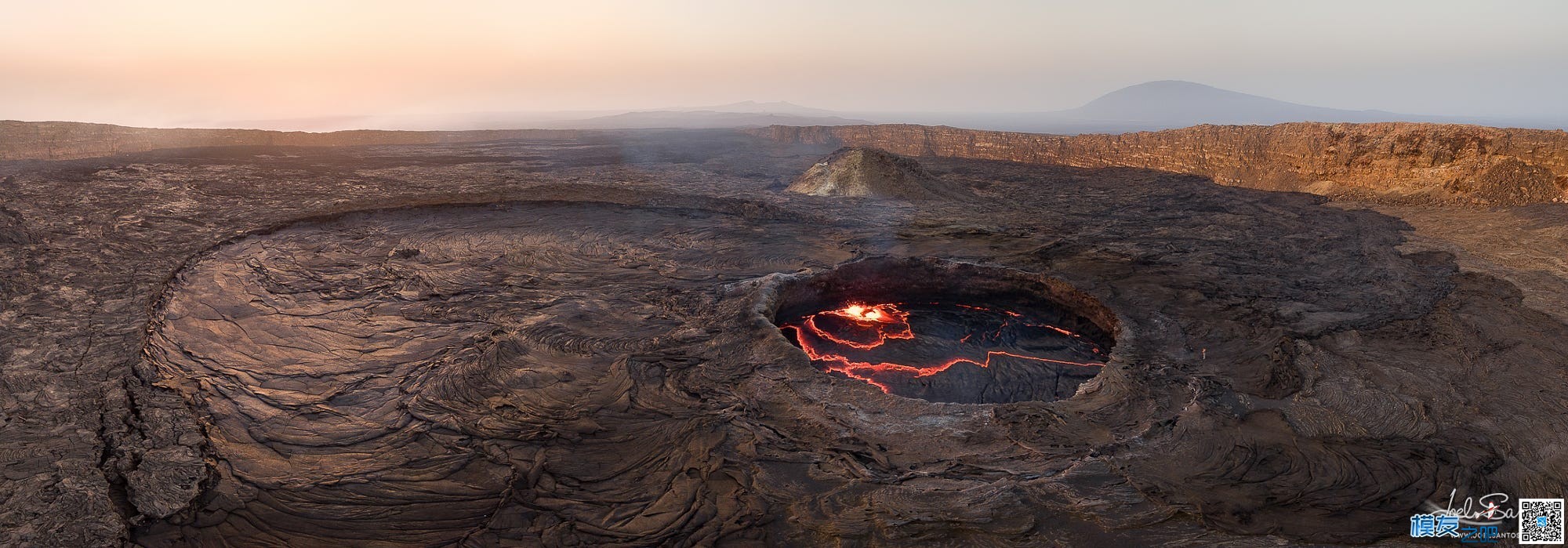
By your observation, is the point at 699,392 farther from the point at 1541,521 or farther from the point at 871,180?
the point at 871,180

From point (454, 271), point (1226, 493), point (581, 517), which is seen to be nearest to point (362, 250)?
point (454, 271)

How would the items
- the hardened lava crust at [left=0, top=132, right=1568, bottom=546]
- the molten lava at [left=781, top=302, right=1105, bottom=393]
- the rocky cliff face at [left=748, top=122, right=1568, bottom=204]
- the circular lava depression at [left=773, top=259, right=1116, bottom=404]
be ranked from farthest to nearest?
the rocky cliff face at [left=748, top=122, right=1568, bottom=204], the molten lava at [left=781, top=302, right=1105, bottom=393], the circular lava depression at [left=773, top=259, right=1116, bottom=404], the hardened lava crust at [left=0, top=132, right=1568, bottom=546]

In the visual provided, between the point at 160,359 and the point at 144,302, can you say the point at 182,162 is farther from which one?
the point at 160,359

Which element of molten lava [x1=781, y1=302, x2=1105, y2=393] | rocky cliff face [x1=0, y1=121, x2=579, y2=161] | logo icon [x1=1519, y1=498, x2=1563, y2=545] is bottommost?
logo icon [x1=1519, y1=498, x2=1563, y2=545]

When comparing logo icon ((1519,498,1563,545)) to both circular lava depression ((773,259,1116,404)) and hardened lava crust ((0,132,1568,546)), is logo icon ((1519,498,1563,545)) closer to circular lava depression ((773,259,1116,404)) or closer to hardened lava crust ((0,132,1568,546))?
hardened lava crust ((0,132,1568,546))

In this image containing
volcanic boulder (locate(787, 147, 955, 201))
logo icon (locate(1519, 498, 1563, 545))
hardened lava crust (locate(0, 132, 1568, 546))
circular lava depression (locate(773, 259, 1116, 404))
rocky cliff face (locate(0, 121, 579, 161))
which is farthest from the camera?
rocky cliff face (locate(0, 121, 579, 161))

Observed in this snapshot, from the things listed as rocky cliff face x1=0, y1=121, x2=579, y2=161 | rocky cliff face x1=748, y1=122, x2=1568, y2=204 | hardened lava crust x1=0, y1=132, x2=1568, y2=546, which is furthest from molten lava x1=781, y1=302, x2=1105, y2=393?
rocky cliff face x1=0, y1=121, x2=579, y2=161
